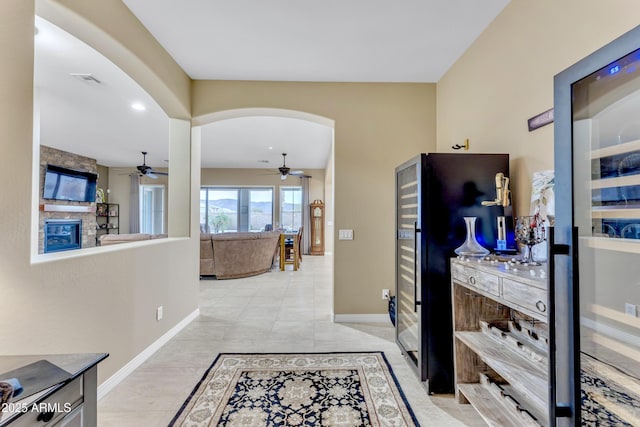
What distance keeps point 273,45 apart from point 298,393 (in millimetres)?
2920

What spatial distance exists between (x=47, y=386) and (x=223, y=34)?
8.76 ft

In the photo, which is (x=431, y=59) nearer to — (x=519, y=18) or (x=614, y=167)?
(x=519, y=18)

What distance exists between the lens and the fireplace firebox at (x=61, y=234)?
22.4ft

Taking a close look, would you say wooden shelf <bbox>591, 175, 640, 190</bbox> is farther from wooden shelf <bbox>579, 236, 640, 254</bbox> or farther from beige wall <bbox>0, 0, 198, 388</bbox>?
beige wall <bbox>0, 0, 198, 388</bbox>

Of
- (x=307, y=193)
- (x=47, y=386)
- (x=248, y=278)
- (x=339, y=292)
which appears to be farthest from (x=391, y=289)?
(x=307, y=193)

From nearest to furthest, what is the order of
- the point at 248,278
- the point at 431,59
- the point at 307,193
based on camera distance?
the point at 431,59, the point at 248,278, the point at 307,193

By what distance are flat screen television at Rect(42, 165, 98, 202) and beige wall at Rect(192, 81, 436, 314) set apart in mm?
5797

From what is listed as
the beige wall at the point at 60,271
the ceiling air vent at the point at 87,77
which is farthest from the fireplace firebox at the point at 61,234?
the beige wall at the point at 60,271

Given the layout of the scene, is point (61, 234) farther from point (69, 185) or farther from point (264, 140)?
point (264, 140)

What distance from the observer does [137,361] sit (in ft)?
7.93

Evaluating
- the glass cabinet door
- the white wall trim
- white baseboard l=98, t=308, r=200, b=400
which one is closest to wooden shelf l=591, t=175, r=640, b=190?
the glass cabinet door

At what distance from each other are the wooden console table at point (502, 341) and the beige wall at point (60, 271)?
238 cm

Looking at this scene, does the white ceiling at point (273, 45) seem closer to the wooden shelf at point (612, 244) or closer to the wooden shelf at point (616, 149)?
the wooden shelf at point (616, 149)

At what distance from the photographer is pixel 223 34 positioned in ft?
8.36
